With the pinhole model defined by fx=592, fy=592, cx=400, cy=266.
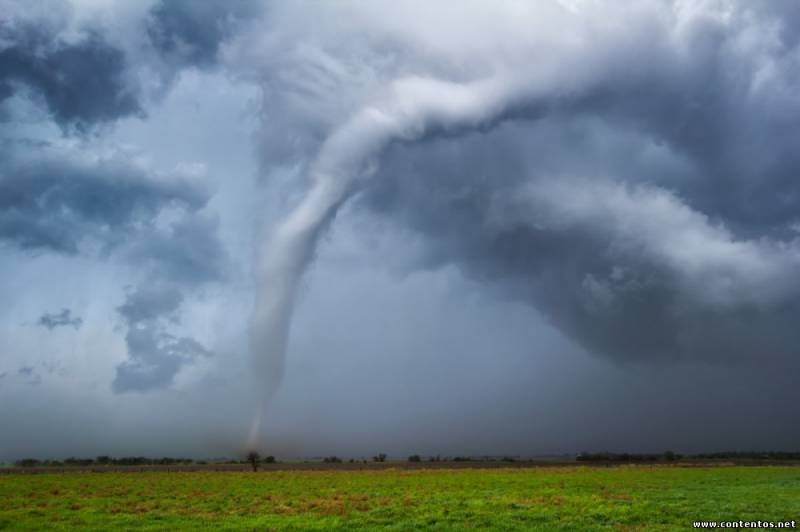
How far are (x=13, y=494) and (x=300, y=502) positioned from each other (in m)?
25.1

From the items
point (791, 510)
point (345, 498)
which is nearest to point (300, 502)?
point (345, 498)

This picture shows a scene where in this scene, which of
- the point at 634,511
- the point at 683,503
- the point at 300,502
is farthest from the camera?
the point at 300,502

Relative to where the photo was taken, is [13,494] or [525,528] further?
[13,494]

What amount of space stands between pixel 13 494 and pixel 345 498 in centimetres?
2701

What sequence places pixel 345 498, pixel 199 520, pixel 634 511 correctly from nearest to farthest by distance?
1. pixel 199 520
2. pixel 634 511
3. pixel 345 498

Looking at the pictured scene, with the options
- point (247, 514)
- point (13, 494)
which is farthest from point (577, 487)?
→ point (13, 494)

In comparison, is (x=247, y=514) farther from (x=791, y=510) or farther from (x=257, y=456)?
(x=257, y=456)

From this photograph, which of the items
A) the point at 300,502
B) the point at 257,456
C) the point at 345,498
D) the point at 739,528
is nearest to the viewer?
the point at 739,528

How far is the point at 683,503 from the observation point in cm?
3644

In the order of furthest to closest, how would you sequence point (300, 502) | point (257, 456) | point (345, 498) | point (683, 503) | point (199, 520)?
point (257, 456) < point (345, 498) < point (300, 502) < point (683, 503) < point (199, 520)

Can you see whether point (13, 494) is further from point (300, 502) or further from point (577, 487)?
point (577, 487)

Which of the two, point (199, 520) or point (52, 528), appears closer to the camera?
point (52, 528)

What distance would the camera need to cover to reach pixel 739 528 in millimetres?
27031

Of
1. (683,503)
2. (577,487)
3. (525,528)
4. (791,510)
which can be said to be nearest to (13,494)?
(525,528)
